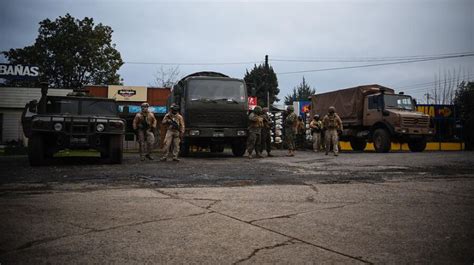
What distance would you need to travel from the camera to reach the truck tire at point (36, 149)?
800 centimetres

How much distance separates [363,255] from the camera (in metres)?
2.33

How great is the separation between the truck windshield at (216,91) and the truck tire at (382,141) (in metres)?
6.22

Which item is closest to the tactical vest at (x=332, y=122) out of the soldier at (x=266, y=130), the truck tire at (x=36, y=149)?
the soldier at (x=266, y=130)

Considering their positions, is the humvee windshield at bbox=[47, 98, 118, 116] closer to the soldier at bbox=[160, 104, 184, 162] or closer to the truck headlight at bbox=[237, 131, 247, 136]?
the soldier at bbox=[160, 104, 184, 162]

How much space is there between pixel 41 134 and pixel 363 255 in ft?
25.9

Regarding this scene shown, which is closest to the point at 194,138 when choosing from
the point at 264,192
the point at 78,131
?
the point at 78,131

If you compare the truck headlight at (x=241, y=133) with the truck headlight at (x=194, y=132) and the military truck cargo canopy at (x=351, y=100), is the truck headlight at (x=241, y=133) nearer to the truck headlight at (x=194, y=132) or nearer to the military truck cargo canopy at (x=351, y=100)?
the truck headlight at (x=194, y=132)

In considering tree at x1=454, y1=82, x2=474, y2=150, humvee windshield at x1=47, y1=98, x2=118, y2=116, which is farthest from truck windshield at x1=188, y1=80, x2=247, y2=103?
tree at x1=454, y1=82, x2=474, y2=150

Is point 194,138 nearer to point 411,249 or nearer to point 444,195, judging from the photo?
point 444,195

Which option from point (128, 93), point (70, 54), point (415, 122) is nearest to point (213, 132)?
point (415, 122)

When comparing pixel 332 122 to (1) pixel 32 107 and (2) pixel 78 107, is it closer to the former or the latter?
(2) pixel 78 107

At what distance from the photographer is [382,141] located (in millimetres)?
14312

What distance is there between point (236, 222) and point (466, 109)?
20.9m

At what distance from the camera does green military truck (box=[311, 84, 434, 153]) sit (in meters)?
14.1
